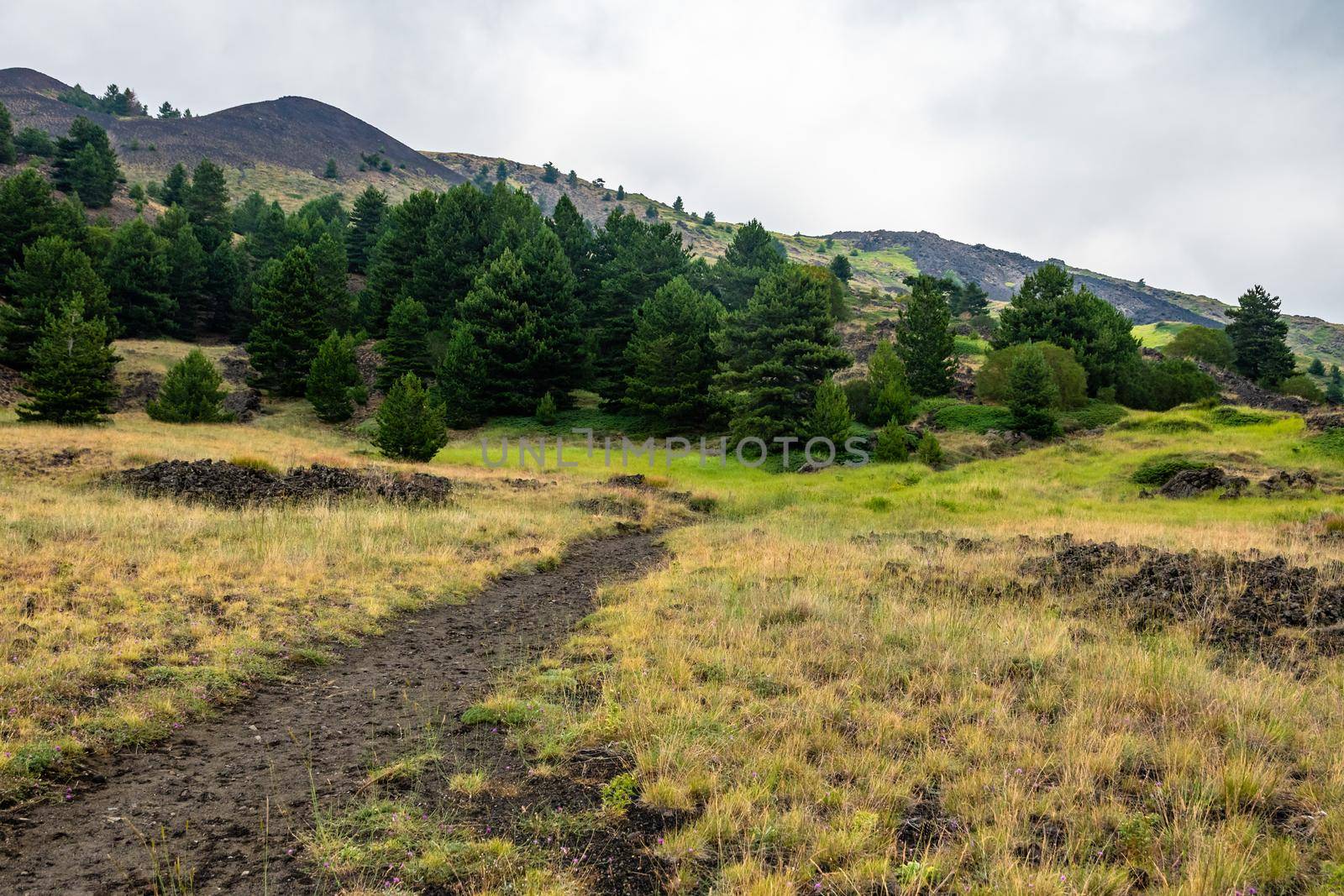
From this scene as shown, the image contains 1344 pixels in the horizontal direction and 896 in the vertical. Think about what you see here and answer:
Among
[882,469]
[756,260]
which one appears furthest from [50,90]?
[882,469]

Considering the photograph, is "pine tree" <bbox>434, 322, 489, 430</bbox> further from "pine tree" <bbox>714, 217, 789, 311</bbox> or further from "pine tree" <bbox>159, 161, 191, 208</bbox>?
"pine tree" <bbox>159, 161, 191, 208</bbox>

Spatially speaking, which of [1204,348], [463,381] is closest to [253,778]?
[463,381]

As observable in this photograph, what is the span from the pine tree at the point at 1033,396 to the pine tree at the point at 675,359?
18.0m

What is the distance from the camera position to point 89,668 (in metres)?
6.41

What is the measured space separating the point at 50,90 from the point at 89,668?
248 metres

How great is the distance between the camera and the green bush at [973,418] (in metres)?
40.5

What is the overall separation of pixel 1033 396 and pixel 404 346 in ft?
142

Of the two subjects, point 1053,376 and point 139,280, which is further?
point 139,280

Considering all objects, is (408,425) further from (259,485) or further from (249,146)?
(249,146)

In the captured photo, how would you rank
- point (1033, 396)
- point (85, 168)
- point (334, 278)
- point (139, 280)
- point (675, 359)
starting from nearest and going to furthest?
1. point (1033, 396)
2. point (675, 359)
3. point (139, 280)
4. point (334, 278)
5. point (85, 168)

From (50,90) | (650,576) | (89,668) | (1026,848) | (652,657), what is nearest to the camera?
(1026,848)

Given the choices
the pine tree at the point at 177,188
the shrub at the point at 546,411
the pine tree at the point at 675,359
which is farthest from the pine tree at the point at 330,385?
the pine tree at the point at 177,188

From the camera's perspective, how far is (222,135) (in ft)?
517

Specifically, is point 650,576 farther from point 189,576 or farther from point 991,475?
point 991,475
